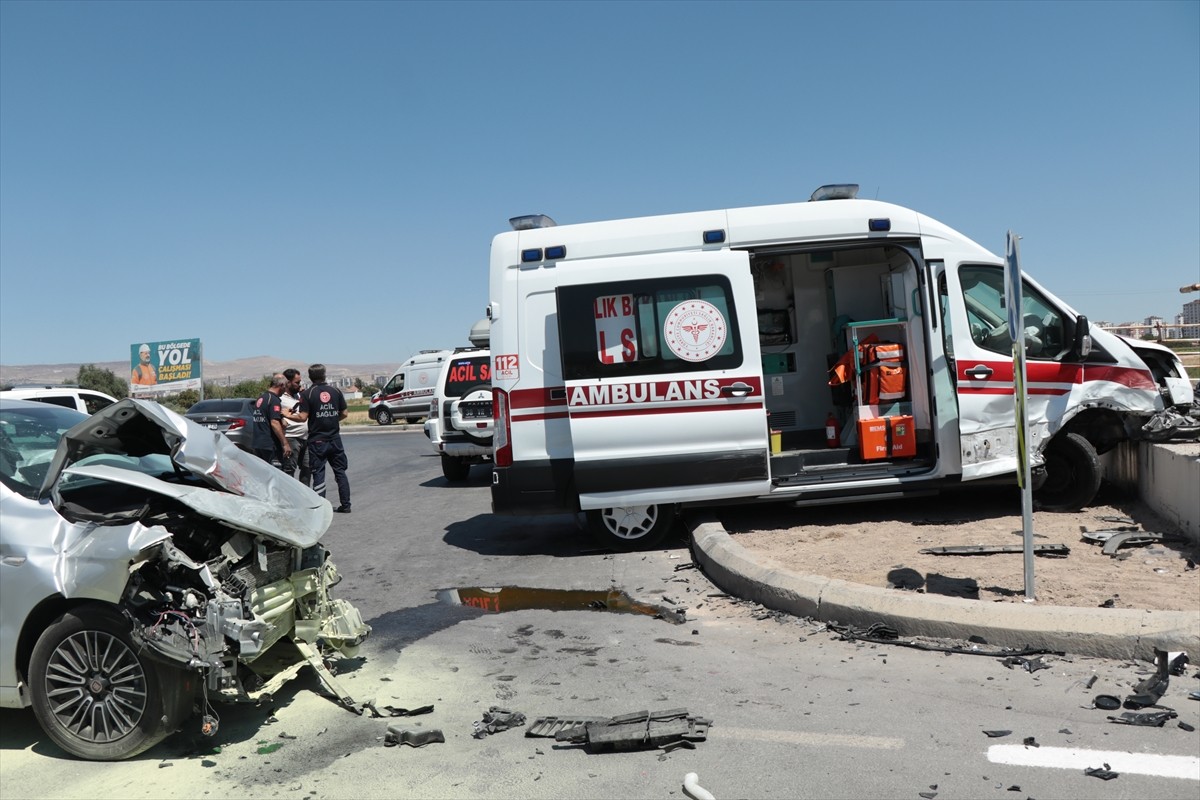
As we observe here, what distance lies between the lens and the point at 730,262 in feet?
28.1

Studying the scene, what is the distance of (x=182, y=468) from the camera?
16.0 ft

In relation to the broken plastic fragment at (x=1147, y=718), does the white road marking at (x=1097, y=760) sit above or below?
below

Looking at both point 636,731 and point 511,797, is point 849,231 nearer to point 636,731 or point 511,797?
point 636,731

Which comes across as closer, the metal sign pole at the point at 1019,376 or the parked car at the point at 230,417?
the metal sign pole at the point at 1019,376

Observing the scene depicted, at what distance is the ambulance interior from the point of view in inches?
367

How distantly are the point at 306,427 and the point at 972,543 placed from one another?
27.7ft

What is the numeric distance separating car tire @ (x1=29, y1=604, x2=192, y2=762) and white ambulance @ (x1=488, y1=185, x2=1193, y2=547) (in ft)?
14.8

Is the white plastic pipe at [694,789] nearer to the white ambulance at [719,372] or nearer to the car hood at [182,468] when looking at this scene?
the car hood at [182,468]

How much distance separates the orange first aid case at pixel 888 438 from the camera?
9336 mm

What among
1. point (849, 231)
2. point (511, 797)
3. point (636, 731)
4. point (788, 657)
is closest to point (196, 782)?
point (511, 797)

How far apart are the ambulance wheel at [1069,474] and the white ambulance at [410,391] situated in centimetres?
2775

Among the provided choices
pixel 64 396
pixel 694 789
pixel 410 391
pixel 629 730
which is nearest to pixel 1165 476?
pixel 629 730

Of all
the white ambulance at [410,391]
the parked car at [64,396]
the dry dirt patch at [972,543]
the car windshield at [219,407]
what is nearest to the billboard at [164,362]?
the white ambulance at [410,391]

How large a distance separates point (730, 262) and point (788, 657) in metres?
4.08
